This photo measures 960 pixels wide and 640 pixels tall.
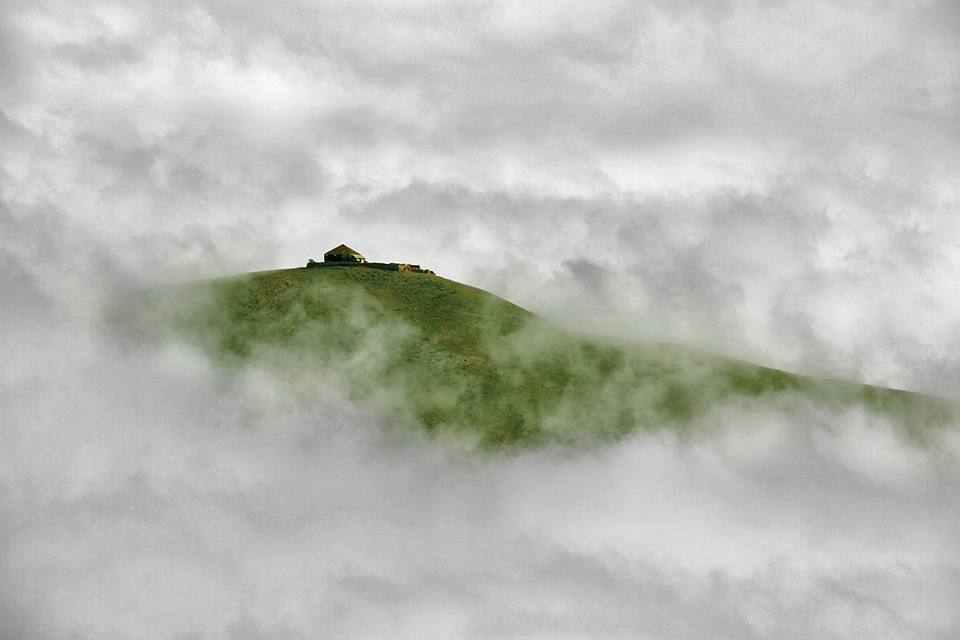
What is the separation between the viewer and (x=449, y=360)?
656 ft

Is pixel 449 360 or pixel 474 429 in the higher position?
pixel 449 360

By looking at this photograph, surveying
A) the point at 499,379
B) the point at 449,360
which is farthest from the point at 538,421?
the point at 449,360

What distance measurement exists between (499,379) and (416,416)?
2615 centimetres

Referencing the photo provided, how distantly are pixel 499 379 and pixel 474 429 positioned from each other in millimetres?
16304

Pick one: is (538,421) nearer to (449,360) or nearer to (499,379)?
(499,379)

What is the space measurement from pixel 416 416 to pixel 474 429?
18034 mm

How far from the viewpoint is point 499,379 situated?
197 m

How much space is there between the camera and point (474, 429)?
192 m

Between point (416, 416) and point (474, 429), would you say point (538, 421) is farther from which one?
point (416, 416)

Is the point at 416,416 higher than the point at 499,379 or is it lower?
lower

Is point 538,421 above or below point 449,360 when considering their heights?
below

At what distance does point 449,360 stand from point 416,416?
18.7 metres

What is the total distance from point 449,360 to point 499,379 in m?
15.6

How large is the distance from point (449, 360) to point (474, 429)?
21.8 m
